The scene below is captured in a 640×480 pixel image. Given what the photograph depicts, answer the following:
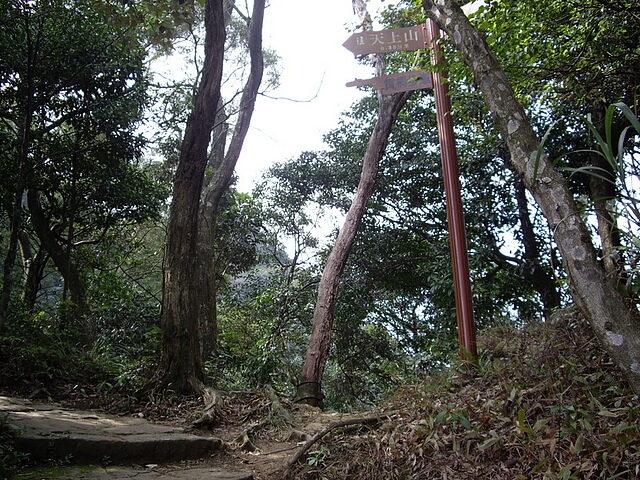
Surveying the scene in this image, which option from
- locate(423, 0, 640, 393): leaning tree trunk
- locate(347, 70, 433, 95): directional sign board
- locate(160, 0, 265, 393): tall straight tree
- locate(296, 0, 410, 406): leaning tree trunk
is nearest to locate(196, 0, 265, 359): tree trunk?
locate(296, 0, 410, 406): leaning tree trunk

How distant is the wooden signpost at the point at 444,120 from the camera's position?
4.15 metres

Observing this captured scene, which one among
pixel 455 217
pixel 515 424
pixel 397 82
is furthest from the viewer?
pixel 397 82

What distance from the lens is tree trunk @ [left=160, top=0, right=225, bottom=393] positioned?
529 cm

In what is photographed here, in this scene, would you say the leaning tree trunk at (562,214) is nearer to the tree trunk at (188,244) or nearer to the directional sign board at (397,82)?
the directional sign board at (397,82)

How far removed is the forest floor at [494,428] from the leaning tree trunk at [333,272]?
2085mm

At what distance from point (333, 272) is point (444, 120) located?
324 centimetres

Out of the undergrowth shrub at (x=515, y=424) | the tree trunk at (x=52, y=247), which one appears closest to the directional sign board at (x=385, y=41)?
the undergrowth shrub at (x=515, y=424)

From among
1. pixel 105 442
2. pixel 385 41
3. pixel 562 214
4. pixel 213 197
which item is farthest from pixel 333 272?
pixel 562 214

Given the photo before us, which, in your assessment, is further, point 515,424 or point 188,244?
point 188,244

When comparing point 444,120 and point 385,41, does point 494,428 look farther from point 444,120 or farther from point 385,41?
point 385,41

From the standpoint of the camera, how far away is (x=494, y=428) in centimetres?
285

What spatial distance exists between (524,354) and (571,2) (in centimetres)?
277

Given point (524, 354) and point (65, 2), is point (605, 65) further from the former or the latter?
point (65, 2)

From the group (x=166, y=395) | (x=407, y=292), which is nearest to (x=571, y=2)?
(x=166, y=395)
